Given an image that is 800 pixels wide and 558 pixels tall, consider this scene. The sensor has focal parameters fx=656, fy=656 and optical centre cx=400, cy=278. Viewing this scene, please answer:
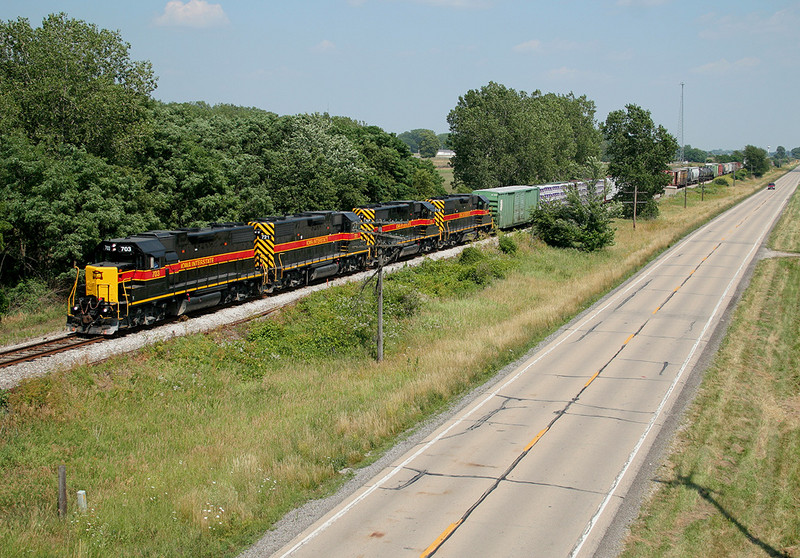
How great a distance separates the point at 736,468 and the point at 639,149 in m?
78.8

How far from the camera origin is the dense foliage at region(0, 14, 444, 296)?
33906 millimetres

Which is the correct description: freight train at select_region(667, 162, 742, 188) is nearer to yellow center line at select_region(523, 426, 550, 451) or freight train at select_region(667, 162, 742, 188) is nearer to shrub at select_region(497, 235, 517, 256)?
shrub at select_region(497, 235, 517, 256)

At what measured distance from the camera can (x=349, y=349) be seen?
30.0 metres

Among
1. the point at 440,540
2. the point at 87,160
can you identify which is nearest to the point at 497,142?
the point at 87,160

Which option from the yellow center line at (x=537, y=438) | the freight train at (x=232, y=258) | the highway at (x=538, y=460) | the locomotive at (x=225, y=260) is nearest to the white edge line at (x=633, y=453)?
the highway at (x=538, y=460)

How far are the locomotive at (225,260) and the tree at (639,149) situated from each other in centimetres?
4634

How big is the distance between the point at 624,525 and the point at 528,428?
19.4 ft

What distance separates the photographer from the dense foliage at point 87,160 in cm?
3391

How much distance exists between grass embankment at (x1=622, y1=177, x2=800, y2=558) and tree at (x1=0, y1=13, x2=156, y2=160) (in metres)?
35.1

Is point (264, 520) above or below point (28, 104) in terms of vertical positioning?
below

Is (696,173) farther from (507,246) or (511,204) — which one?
(507,246)

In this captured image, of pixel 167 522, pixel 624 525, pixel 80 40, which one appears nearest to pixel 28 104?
pixel 80 40

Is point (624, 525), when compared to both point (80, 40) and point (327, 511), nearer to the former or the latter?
point (327, 511)

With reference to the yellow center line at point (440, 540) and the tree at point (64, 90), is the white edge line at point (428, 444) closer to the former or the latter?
the yellow center line at point (440, 540)
